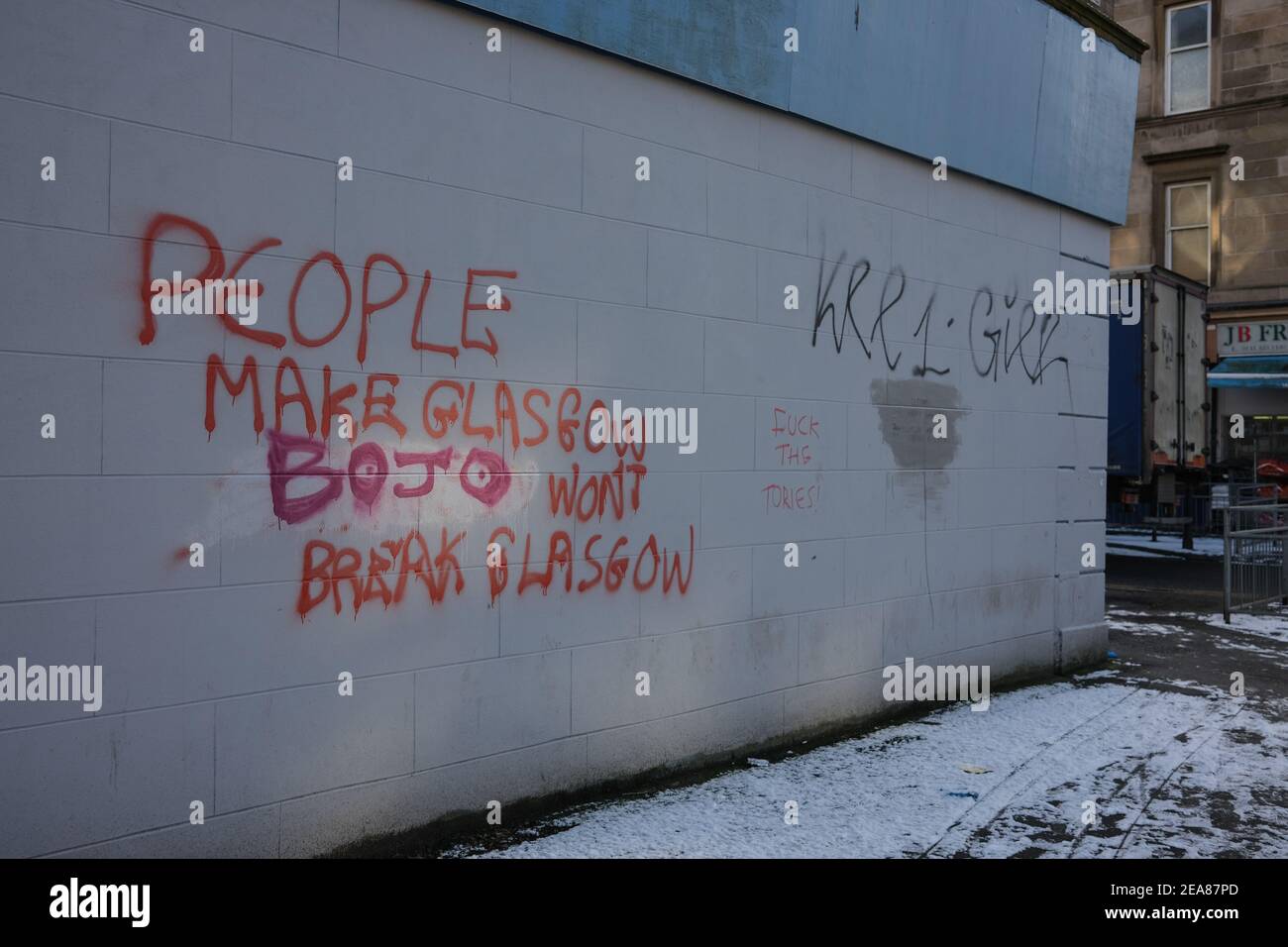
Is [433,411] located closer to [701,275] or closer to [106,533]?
[106,533]

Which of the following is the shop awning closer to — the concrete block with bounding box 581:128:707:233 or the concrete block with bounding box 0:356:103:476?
the concrete block with bounding box 581:128:707:233

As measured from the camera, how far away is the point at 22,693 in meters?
3.51

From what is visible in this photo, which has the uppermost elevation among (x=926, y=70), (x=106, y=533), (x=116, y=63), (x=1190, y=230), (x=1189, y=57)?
(x=1189, y=57)

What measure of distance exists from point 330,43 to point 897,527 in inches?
177

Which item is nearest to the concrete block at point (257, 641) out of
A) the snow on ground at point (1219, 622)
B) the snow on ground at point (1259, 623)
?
the snow on ground at point (1219, 622)

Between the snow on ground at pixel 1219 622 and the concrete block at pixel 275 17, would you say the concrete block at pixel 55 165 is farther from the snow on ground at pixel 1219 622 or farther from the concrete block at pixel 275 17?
the snow on ground at pixel 1219 622

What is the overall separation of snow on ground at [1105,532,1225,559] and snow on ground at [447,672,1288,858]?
35.6 ft

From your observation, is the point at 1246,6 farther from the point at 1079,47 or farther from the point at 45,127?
the point at 45,127

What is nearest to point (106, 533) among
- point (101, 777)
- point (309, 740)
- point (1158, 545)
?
point (101, 777)

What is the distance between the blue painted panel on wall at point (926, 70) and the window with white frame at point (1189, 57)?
49.8 feet

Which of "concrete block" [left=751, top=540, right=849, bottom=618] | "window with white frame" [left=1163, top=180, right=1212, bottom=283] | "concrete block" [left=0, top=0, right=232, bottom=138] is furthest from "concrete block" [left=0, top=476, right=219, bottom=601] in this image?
"window with white frame" [left=1163, top=180, right=1212, bottom=283]

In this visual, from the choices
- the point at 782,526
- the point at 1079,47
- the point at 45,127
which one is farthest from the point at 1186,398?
the point at 45,127

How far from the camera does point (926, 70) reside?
7.08 metres

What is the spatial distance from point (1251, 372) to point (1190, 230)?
342 centimetres
